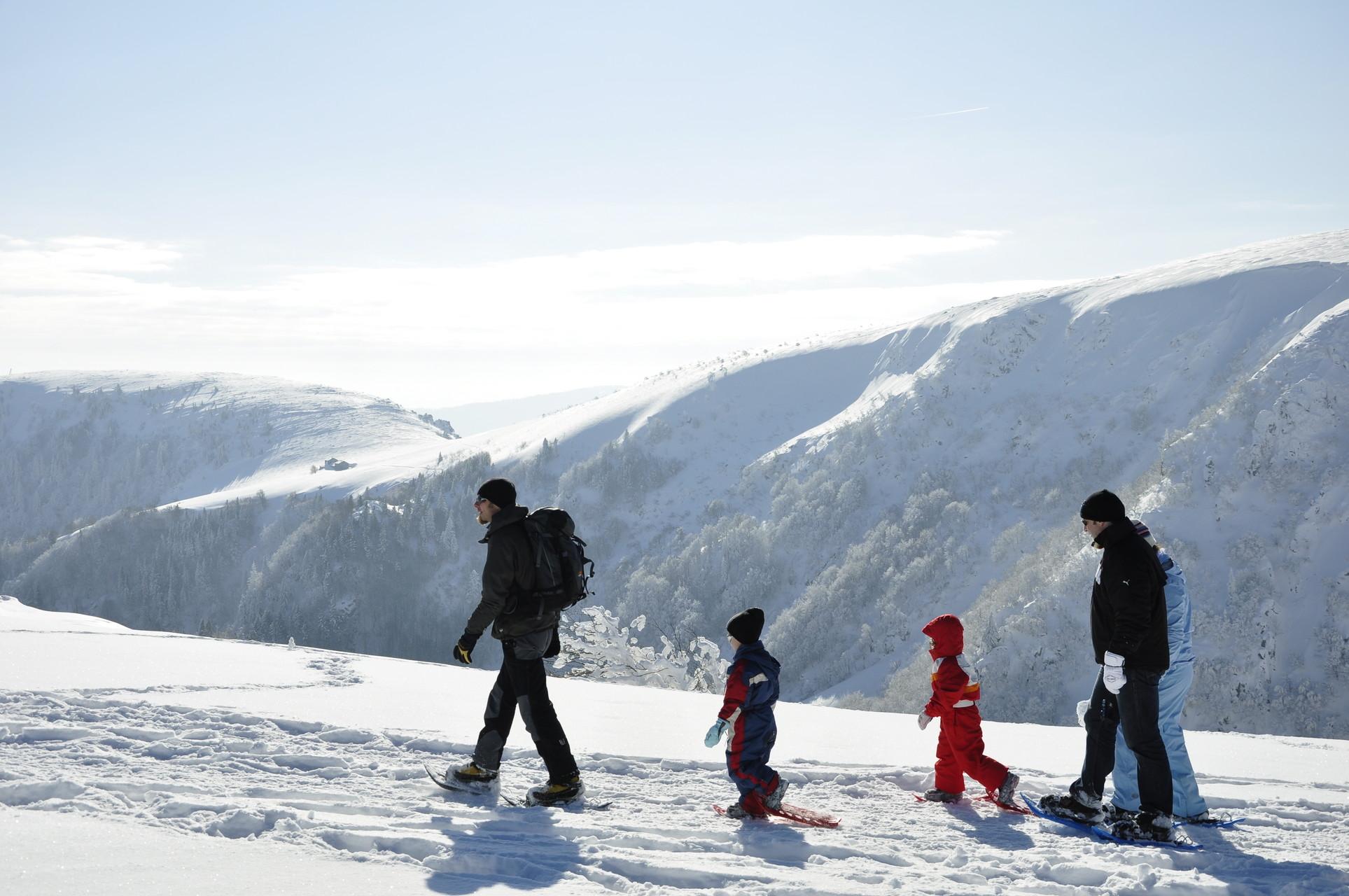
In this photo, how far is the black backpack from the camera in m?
6.54

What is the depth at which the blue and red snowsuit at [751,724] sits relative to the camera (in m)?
6.36

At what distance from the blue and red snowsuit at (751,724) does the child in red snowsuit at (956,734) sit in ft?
3.89

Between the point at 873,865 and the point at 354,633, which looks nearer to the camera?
the point at 873,865

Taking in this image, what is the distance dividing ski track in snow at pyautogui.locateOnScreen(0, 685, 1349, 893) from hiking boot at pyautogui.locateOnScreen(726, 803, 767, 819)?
12cm

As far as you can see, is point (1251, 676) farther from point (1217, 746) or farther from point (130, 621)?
point (130, 621)

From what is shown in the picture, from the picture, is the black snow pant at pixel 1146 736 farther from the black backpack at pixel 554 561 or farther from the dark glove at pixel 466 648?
the dark glove at pixel 466 648

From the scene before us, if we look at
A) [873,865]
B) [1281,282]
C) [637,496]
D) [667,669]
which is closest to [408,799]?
[873,865]

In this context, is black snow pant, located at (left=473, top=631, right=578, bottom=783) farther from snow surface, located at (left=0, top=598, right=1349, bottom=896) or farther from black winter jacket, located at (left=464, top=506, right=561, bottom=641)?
snow surface, located at (left=0, top=598, right=1349, bottom=896)

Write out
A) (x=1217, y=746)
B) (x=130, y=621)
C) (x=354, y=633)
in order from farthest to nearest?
(x=130, y=621) → (x=354, y=633) → (x=1217, y=746)

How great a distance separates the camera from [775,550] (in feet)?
325

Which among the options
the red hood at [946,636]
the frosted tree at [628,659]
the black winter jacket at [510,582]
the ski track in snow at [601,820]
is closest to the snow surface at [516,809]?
the ski track in snow at [601,820]

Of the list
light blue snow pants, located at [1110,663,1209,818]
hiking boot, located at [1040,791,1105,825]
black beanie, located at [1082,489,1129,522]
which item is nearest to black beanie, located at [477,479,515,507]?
black beanie, located at [1082,489,1129,522]

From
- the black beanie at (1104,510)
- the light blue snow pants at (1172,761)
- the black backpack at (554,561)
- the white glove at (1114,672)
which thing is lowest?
the light blue snow pants at (1172,761)

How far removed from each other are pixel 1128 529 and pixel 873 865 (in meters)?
2.58
